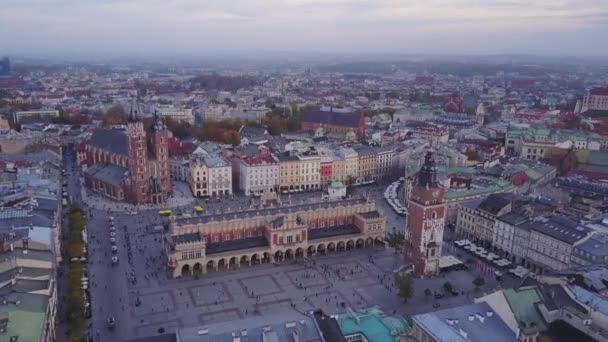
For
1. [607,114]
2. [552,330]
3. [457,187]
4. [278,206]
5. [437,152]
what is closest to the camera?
[552,330]

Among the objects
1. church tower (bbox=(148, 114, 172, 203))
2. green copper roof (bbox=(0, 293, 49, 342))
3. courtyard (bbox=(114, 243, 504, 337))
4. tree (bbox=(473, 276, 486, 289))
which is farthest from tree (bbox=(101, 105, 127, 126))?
tree (bbox=(473, 276, 486, 289))

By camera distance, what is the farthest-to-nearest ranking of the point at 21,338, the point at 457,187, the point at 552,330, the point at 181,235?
the point at 457,187
the point at 181,235
the point at 552,330
the point at 21,338

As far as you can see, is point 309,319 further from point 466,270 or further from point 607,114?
point 607,114

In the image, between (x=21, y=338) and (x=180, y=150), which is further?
(x=180, y=150)

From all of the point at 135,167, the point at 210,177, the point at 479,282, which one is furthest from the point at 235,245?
the point at 210,177

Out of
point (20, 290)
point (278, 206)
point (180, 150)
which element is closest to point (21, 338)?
point (20, 290)

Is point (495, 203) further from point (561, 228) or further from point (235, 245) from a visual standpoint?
point (235, 245)

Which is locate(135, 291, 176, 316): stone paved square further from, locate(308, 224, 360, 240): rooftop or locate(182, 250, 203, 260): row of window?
locate(308, 224, 360, 240): rooftop

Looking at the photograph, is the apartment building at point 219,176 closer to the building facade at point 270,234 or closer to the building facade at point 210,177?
the building facade at point 210,177
